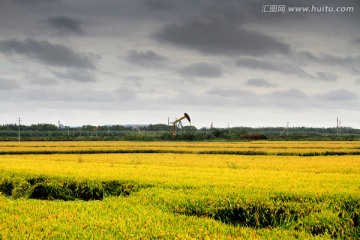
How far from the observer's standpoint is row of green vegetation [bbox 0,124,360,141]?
90.6 metres

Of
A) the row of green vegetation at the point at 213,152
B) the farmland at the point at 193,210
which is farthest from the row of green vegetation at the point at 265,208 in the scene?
the row of green vegetation at the point at 213,152

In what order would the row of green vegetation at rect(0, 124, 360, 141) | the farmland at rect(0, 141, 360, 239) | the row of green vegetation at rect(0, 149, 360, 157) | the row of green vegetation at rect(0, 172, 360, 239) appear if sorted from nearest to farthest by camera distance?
the farmland at rect(0, 141, 360, 239) → the row of green vegetation at rect(0, 172, 360, 239) → the row of green vegetation at rect(0, 149, 360, 157) → the row of green vegetation at rect(0, 124, 360, 141)

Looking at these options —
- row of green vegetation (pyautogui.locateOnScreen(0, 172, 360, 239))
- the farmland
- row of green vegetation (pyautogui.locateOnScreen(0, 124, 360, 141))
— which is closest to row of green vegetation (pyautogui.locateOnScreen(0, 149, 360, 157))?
the farmland

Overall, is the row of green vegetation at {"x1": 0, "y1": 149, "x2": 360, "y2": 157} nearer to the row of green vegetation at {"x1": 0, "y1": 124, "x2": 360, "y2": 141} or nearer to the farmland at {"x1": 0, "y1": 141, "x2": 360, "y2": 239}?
the farmland at {"x1": 0, "y1": 141, "x2": 360, "y2": 239}

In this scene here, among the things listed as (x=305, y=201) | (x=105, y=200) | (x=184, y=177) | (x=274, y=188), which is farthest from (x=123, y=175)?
(x=305, y=201)

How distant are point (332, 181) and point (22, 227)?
1038 cm

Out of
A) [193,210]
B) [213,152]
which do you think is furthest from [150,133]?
[193,210]

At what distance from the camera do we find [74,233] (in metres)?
8.84

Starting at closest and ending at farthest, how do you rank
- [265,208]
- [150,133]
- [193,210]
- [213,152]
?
[265,208] → [193,210] → [213,152] → [150,133]

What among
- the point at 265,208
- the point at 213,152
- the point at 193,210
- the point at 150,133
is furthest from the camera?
the point at 150,133

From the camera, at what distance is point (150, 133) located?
126 m

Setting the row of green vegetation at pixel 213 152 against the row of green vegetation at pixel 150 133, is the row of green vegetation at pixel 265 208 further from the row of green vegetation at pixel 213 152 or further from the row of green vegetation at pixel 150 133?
the row of green vegetation at pixel 150 133

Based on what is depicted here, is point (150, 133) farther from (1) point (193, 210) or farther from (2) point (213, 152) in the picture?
(1) point (193, 210)

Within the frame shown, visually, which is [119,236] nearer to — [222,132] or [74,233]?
[74,233]
